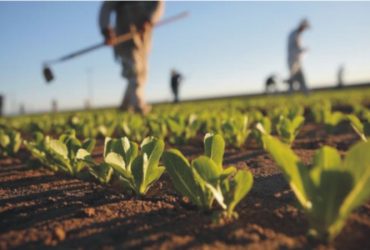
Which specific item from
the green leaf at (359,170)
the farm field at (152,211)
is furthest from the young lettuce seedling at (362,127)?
the green leaf at (359,170)

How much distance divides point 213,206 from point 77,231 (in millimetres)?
557

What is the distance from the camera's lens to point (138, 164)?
1.67 meters

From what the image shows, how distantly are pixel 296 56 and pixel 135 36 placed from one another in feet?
22.6

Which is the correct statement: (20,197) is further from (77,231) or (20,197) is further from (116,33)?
(116,33)

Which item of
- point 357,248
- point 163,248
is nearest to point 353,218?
point 357,248

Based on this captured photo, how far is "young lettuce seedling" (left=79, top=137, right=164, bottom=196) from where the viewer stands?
1669 millimetres

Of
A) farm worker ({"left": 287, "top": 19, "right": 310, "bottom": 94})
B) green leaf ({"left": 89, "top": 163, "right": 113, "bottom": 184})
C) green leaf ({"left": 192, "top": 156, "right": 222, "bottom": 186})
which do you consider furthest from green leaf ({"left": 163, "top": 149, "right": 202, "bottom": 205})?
farm worker ({"left": 287, "top": 19, "right": 310, "bottom": 94})

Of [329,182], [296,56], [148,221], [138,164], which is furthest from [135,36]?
[329,182]

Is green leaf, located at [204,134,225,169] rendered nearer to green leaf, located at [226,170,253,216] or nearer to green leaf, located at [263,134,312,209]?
green leaf, located at [226,170,253,216]

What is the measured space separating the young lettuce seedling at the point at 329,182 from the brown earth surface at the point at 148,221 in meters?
0.10

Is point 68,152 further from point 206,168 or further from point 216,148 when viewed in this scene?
point 206,168

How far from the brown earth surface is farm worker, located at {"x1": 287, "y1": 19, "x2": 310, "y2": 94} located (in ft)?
38.9

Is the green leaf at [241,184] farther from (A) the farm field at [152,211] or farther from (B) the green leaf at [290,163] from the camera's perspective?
(B) the green leaf at [290,163]

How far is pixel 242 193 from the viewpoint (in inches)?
55.1
